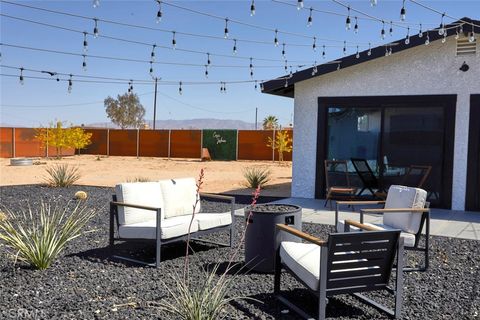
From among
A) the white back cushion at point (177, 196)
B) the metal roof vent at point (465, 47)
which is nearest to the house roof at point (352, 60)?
the metal roof vent at point (465, 47)

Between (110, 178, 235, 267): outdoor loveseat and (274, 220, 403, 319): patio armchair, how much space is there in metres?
1.53

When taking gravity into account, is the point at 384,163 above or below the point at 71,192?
above

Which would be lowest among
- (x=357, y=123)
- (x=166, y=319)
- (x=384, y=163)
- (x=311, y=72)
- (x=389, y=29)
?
(x=166, y=319)

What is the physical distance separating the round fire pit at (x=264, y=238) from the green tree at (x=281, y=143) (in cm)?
2101

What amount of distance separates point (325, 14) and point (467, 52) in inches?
112

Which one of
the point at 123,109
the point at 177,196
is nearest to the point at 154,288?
the point at 177,196

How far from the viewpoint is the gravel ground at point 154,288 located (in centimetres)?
379

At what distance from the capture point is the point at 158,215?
5.03 meters

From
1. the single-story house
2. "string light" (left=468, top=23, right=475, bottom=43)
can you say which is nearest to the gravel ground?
the single-story house

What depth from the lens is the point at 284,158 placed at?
28.0m

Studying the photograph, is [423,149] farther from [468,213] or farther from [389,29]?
[389,29]

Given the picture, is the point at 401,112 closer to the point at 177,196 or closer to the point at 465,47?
the point at 465,47

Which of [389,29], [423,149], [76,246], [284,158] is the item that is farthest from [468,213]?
[284,158]

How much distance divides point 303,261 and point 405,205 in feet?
6.66
